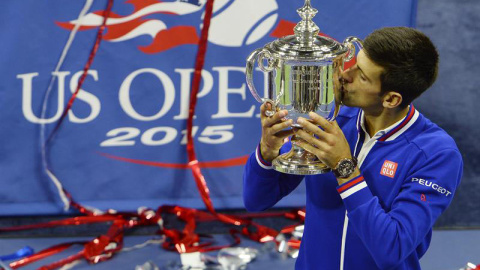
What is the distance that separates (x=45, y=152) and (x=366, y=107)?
6.57 feet

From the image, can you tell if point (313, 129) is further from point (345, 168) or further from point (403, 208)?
point (403, 208)

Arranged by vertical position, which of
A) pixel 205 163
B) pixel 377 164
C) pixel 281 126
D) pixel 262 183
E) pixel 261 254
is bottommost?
pixel 261 254

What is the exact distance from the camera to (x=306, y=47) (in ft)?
5.76

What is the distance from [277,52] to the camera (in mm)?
1765

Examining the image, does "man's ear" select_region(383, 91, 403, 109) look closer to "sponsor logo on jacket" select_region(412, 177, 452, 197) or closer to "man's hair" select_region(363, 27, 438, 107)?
"man's hair" select_region(363, 27, 438, 107)

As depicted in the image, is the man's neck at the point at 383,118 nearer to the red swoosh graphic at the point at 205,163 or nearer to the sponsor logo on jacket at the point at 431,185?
the sponsor logo on jacket at the point at 431,185

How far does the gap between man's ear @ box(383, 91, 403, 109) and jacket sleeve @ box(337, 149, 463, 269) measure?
0.14m

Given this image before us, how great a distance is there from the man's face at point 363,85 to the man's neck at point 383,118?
0.03 meters

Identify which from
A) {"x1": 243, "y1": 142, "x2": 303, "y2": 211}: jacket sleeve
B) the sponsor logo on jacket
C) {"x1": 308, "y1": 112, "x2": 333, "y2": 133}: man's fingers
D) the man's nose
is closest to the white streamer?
{"x1": 243, "y1": 142, "x2": 303, "y2": 211}: jacket sleeve

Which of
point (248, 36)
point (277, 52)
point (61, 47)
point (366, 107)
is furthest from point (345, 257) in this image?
point (61, 47)

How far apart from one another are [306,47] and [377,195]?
395 mm

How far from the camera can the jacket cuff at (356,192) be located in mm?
1699

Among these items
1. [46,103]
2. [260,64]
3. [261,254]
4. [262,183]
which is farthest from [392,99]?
[46,103]

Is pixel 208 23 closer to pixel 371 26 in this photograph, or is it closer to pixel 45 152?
pixel 371 26
